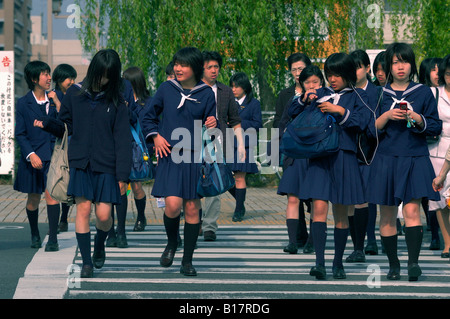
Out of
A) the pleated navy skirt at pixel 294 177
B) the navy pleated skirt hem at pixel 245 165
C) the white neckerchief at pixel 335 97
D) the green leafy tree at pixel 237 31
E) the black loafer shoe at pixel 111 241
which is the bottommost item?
the black loafer shoe at pixel 111 241

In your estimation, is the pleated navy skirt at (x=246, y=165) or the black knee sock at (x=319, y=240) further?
the pleated navy skirt at (x=246, y=165)

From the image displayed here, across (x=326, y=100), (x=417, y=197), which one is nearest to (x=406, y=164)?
(x=417, y=197)

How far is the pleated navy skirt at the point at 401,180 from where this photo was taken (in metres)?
7.04

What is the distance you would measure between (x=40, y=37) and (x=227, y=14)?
94.8m

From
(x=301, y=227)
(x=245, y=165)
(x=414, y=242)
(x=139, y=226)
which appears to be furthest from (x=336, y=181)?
(x=245, y=165)

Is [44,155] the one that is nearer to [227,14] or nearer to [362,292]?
[362,292]

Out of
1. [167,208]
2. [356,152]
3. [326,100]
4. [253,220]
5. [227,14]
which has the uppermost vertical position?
[227,14]

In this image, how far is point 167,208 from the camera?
7434 mm

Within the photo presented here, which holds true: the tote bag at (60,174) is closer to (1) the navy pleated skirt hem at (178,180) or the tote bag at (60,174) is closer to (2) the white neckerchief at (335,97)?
(1) the navy pleated skirt hem at (178,180)

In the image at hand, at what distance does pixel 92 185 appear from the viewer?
705 cm

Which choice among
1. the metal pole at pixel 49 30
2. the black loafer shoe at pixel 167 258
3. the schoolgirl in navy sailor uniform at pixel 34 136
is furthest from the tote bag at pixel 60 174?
the metal pole at pixel 49 30

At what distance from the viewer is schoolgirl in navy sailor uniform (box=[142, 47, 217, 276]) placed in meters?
7.27

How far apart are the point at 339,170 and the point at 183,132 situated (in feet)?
4.51

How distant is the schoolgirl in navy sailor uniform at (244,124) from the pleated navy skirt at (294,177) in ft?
11.6
